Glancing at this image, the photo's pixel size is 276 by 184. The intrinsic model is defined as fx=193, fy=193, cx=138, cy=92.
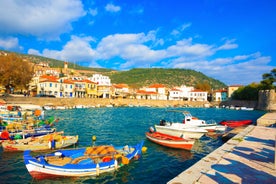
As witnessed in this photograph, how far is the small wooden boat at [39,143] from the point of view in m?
14.8

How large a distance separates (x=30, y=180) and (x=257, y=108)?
92405mm

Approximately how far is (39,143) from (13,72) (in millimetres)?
42349

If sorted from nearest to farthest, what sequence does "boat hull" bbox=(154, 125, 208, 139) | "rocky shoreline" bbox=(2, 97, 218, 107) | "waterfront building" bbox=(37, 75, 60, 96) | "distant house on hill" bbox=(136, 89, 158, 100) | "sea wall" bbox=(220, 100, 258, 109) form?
1. "boat hull" bbox=(154, 125, 208, 139)
2. "rocky shoreline" bbox=(2, 97, 218, 107)
3. "waterfront building" bbox=(37, 75, 60, 96)
4. "sea wall" bbox=(220, 100, 258, 109)
5. "distant house on hill" bbox=(136, 89, 158, 100)

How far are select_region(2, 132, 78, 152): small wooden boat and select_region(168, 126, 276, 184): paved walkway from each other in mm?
11779

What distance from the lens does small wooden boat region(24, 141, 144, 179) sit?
10.0 meters

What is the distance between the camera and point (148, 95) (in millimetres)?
107125

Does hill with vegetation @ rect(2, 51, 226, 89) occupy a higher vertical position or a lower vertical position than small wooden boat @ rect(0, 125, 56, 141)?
higher

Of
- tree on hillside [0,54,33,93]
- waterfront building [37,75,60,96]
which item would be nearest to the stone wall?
waterfront building [37,75,60,96]

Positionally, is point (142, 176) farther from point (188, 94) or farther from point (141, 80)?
point (141, 80)

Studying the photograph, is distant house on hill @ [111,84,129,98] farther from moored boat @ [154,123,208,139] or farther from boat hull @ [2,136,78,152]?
boat hull @ [2,136,78,152]

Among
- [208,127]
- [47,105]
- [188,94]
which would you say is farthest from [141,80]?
[208,127]

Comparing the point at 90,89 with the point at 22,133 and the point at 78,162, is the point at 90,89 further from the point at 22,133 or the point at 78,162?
the point at 78,162

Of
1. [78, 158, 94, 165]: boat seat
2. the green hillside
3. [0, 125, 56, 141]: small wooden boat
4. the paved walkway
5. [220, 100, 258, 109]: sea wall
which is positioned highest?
the green hillside

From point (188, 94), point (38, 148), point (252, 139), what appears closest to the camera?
point (252, 139)
